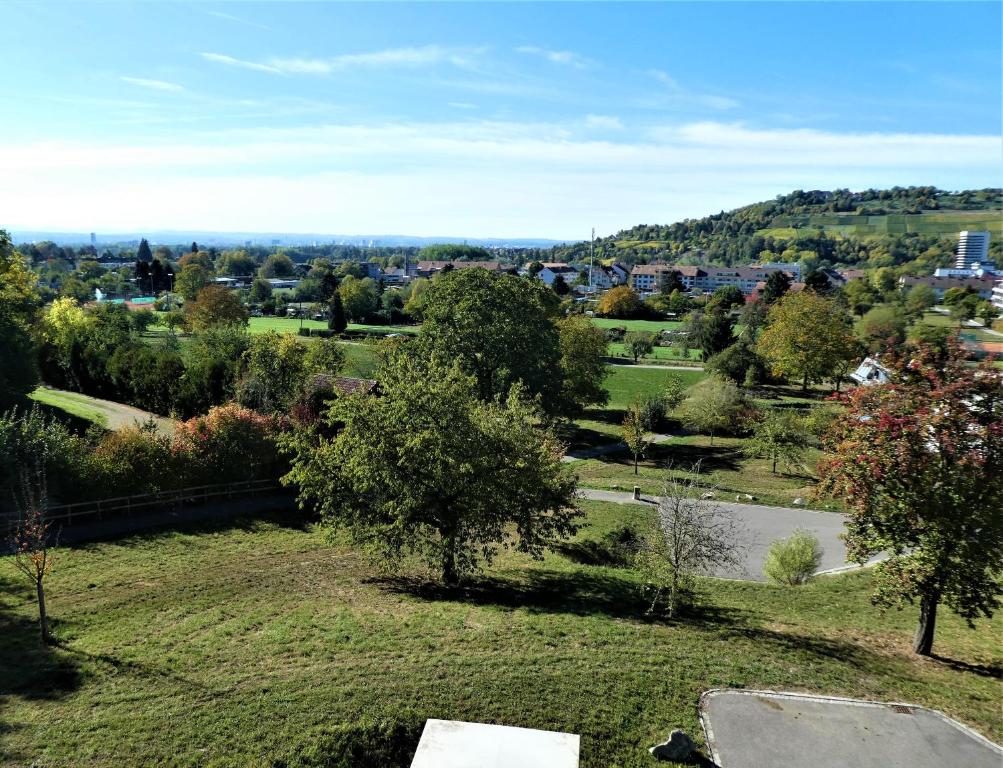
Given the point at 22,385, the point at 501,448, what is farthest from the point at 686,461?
the point at 22,385

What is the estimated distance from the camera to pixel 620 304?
105562 millimetres

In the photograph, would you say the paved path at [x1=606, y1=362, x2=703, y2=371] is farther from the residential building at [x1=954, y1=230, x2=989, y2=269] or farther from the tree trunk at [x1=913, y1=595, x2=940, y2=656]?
the residential building at [x1=954, y1=230, x2=989, y2=269]

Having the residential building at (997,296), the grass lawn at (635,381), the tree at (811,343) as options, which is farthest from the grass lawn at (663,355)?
the residential building at (997,296)

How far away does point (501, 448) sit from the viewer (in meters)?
17.5

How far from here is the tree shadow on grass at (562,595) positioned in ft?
50.8

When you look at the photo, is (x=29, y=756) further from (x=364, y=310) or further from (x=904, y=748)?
(x=364, y=310)

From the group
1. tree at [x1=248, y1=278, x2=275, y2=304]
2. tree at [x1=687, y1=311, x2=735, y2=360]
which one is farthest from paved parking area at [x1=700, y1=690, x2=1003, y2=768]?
tree at [x1=248, y1=278, x2=275, y2=304]

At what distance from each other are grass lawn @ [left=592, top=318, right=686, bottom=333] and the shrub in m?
75.4

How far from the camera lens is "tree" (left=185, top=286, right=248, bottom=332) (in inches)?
2719

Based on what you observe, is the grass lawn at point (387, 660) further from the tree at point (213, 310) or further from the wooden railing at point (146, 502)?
the tree at point (213, 310)

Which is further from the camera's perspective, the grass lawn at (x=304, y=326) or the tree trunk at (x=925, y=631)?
the grass lawn at (x=304, y=326)

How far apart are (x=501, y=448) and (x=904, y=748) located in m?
10.4

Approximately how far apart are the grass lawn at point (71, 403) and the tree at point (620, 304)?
253 feet

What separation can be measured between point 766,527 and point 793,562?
5831 millimetres
